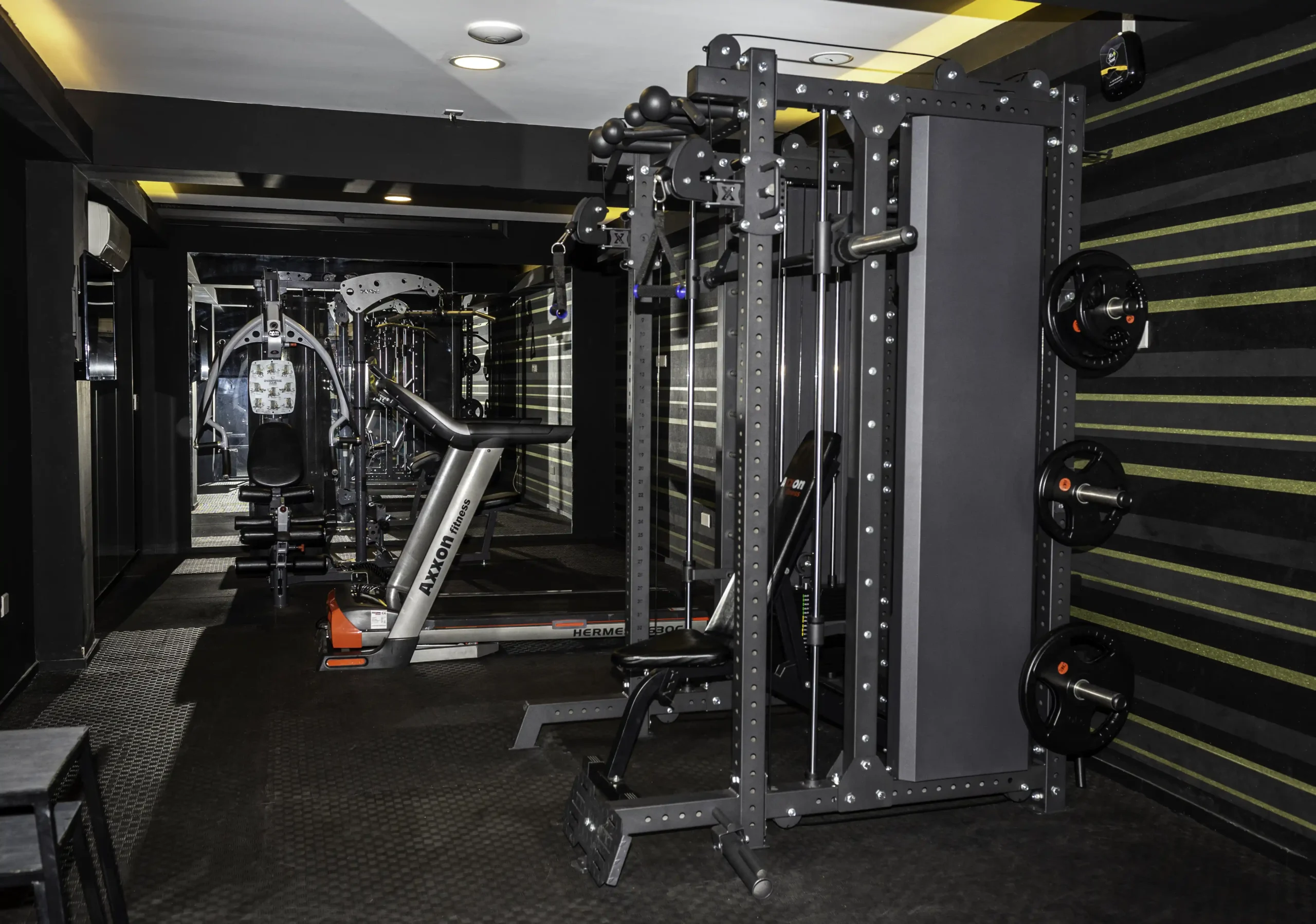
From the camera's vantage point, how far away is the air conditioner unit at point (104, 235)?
16.6 feet

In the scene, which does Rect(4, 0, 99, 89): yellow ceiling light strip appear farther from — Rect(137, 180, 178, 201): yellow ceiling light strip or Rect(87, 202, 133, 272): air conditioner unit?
Rect(137, 180, 178, 201): yellow ceiling light strip

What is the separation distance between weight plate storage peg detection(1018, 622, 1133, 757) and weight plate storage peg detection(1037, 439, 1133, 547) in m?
0.26

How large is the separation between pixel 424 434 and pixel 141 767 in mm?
4052

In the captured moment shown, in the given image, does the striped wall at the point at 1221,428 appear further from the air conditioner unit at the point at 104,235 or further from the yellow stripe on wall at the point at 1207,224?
the air conditioner unit at the point at 104,235

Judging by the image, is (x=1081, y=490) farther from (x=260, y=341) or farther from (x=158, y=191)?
(x=158, y=191)

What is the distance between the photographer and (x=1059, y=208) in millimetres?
2965

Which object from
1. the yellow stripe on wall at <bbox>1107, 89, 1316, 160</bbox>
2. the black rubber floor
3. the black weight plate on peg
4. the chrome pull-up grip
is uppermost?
the yellow stripe on wall at <bbox>1107, 89, 1316, 160</bbox>

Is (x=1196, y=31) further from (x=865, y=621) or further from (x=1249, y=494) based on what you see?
(x=865, y=621)

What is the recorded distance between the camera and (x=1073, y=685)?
283 centimetres

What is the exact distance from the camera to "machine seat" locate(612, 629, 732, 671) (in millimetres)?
2967

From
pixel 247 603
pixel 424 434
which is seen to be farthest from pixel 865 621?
pixel 424 434

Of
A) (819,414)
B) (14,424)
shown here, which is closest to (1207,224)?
(819,414)

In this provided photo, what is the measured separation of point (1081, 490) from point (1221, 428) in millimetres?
511

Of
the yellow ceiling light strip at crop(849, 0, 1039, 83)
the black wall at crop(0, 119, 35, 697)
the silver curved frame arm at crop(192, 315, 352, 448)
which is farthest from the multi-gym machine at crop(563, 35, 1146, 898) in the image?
the silver curved frame arm at crop(192, 315, 352, 448)
